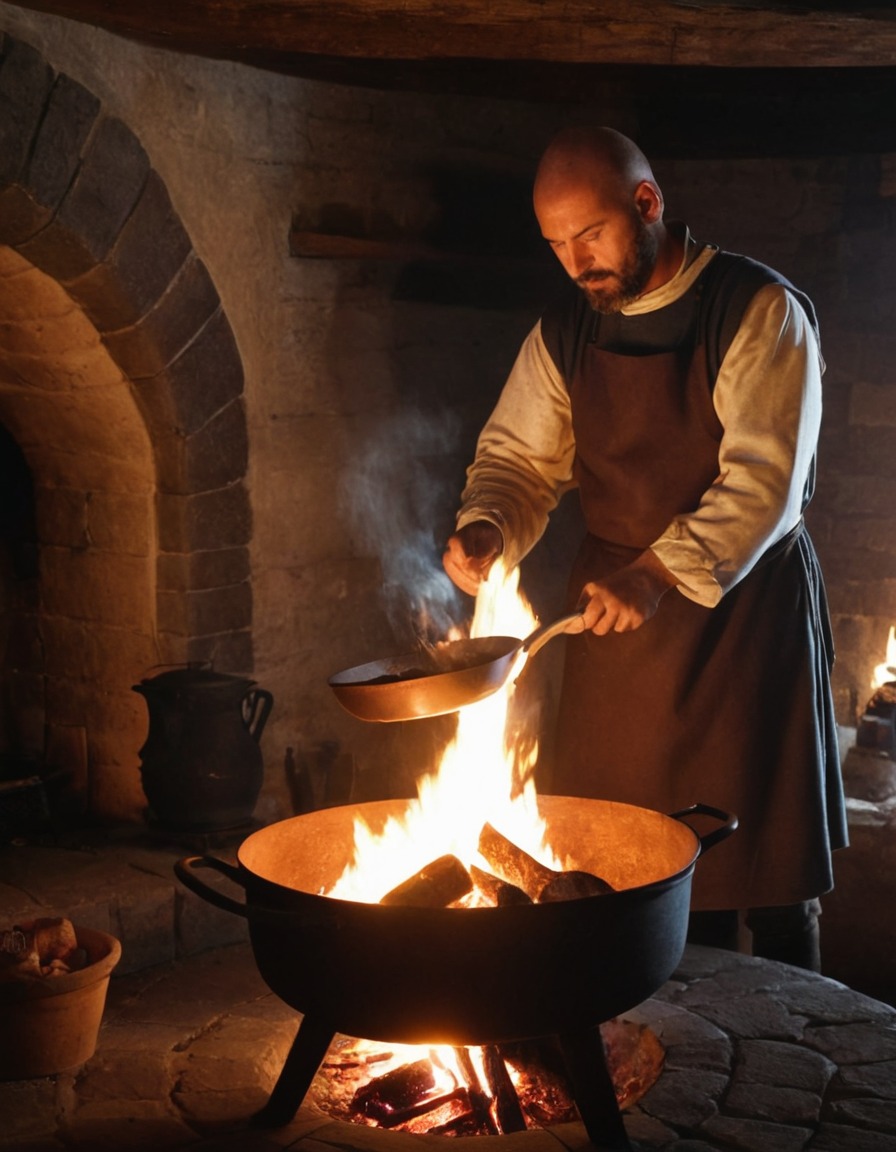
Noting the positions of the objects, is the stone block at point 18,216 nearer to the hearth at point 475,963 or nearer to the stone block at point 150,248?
the stone block at point 150,248

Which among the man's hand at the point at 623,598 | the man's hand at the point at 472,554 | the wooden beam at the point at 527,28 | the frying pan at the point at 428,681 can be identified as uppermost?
the wooden beam at the point at 527,28

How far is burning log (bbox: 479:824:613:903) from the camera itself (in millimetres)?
2498

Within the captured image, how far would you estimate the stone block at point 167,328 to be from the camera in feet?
12.0

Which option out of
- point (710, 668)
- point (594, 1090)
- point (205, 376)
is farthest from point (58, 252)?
point (594, 1090)

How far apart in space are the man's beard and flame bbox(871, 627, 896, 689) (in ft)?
7.40

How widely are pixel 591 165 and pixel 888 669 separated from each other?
2.62m

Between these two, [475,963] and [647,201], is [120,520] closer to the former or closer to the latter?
[647,201]

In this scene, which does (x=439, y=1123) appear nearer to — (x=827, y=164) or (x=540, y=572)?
(x=540, y=572)

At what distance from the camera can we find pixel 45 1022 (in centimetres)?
280

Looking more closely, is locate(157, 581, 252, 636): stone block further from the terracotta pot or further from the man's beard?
the man's beard

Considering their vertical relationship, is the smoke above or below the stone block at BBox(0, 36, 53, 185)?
below

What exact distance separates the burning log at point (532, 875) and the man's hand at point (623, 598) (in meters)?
0.45

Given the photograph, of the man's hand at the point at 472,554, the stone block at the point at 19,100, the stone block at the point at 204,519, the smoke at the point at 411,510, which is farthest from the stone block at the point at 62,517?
the man's hand at the point at 472,554

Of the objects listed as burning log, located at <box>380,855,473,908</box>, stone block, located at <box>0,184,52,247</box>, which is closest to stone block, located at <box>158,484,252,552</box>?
stone block, located at <box>0,184,52,247</box>
